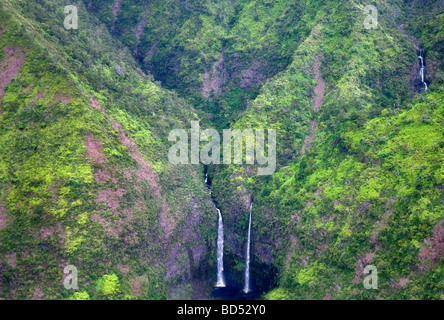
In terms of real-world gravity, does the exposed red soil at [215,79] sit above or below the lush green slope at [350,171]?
above

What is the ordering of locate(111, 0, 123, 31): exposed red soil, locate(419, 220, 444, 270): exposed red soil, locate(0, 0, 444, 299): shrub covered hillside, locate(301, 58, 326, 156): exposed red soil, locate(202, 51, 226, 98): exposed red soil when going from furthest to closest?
1. locate(111, 0, 123, 31): exposed red soil
2. locate(202, 51, 226, 98): exposed red soil
3. locate(301, 58, 326, 156): exposed red soil
4. locate(0, 0, 444, 299): shrub covered hillside
5. locate(419, 220, 444, 270): exposed red soil
